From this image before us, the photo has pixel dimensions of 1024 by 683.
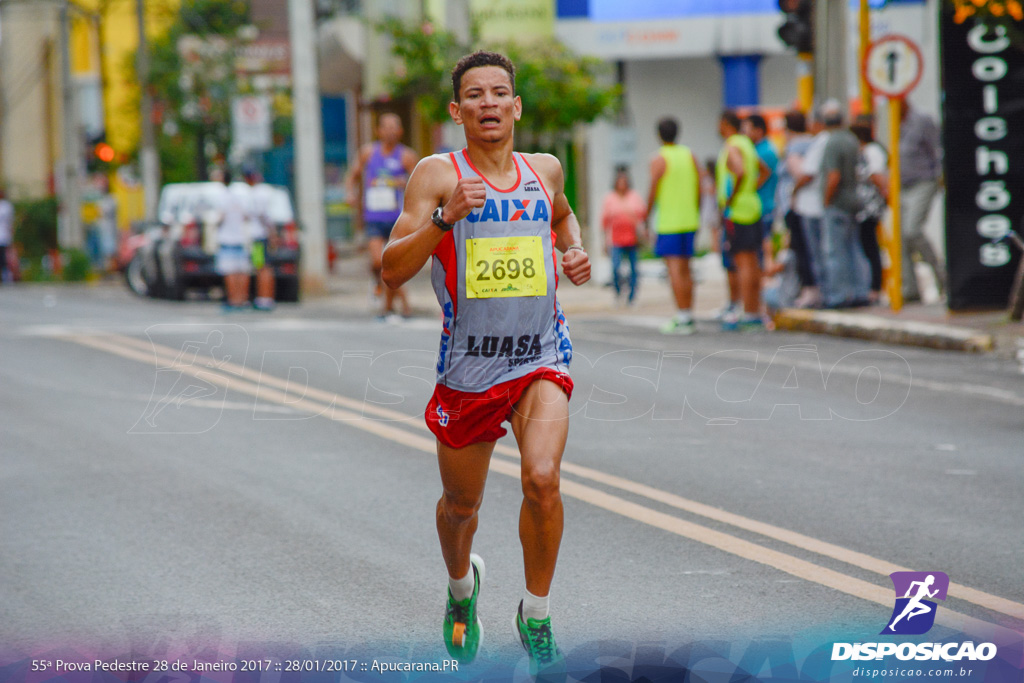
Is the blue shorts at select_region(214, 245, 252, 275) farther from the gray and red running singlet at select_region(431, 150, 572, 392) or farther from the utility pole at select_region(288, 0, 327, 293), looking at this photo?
the gray and red running singlet at select_region(431, 150, 572, 392)

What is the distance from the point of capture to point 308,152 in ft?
75.3

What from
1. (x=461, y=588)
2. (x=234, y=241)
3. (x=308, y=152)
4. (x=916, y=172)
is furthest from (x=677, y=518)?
(x=308, y=152)

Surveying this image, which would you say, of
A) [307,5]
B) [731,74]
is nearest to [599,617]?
[307,5]

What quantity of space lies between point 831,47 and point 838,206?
9.10ft

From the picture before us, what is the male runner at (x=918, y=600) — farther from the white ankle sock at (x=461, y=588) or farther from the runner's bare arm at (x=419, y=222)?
the runner's bare arm at (x=419, y=222)

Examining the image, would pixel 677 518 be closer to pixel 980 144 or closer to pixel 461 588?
pixel 461 588

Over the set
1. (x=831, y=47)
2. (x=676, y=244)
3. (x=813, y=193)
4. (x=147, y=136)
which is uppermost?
(x=147, y=136)

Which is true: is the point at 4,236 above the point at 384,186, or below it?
below

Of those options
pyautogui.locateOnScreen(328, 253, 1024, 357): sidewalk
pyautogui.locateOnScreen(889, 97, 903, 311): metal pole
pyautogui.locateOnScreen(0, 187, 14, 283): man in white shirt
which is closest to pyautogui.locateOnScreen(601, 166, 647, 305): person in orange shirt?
pyautogui.locateOnScreen(328, 253, 1024, 357): sidewalk

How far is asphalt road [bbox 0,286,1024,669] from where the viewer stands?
17.1 feet

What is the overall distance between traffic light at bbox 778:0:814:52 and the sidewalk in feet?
10.3

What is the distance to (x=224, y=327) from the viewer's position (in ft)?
53.4

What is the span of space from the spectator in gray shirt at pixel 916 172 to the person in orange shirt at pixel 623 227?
3991mm

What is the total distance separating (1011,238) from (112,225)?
28740 millimetres
